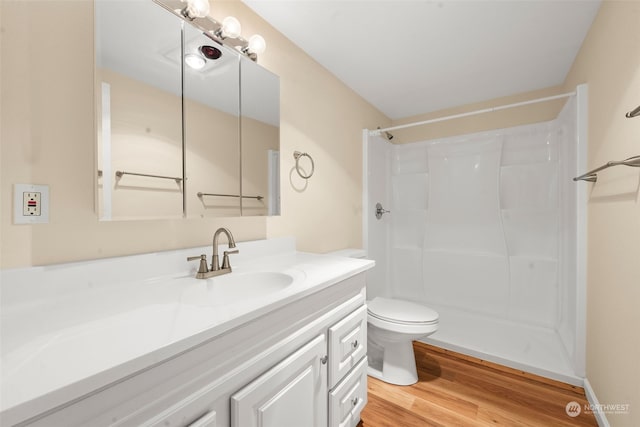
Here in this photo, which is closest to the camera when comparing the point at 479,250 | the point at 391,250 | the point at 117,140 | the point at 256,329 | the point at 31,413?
the point at 31,413

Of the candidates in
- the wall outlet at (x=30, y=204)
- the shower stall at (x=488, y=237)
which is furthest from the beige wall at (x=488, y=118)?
the wall outlet at (x=30, y=204)

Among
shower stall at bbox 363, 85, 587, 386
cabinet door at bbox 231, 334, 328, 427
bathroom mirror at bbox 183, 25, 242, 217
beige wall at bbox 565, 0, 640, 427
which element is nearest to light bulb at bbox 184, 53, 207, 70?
bathroom mirror at bbox 183, 25, 242, 217

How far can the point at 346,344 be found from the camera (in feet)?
3.87

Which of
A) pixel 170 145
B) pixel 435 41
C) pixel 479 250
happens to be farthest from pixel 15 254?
pixel 479 250

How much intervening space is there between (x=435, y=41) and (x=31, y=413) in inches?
87.6

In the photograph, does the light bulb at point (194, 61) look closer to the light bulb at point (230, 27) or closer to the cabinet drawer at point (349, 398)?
the light bulb at point (230, 27)

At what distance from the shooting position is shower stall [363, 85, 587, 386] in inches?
80.6

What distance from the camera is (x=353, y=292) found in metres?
1.26

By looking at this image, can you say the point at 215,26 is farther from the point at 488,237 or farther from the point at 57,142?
the point at 488,237

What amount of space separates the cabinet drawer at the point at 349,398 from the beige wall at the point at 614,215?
3.51 feet

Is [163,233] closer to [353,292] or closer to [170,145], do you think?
[170,145]

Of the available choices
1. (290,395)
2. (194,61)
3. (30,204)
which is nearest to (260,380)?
(290,395)

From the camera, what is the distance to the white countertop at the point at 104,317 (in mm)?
424

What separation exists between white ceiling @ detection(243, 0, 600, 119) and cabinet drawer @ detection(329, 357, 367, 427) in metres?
1.86
